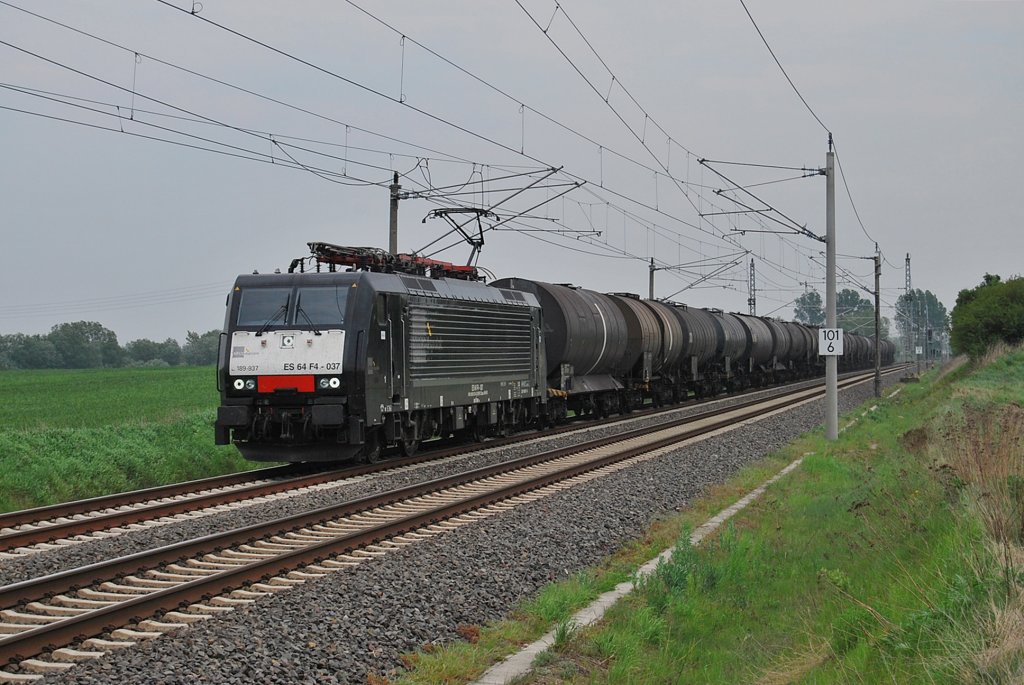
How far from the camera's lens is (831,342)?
23.6 m

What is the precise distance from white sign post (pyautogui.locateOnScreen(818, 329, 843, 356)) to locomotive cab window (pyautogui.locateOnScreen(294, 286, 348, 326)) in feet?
37.1

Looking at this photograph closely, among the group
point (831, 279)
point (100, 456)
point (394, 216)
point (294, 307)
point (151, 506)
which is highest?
point (394, 216)

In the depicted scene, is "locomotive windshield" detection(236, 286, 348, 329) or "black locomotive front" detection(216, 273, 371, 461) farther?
"locomotive windshield" detection(236, 286, 348, 329)

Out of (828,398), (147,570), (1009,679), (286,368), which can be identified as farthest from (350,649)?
(828,398)

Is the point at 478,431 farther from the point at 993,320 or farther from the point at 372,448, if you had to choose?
the point at 993,320

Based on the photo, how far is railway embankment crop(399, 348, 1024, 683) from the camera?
621cm

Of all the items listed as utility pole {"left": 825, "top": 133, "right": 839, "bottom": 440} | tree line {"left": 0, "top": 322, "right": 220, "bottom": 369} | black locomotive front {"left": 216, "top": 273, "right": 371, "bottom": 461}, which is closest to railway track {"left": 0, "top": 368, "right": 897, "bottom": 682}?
black locomotive front {"left": 216, "top": 273, "right": 371, "bottom": 461}

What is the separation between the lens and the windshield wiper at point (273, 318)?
1720 centimetres

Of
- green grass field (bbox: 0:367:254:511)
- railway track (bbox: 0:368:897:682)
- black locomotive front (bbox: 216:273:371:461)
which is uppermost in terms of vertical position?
black locomotive front (bbox: 216:273:371:461)

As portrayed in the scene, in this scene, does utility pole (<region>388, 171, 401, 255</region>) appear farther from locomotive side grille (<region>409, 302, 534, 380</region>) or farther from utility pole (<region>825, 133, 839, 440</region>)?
utility pole (<region>825, 133, 839, 440</region>)

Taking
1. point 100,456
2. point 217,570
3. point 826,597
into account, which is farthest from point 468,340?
point 826,597

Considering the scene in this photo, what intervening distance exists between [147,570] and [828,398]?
Answer: 59.1ft

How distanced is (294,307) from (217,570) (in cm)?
783

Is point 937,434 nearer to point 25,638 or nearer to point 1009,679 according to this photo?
point 1009,679
